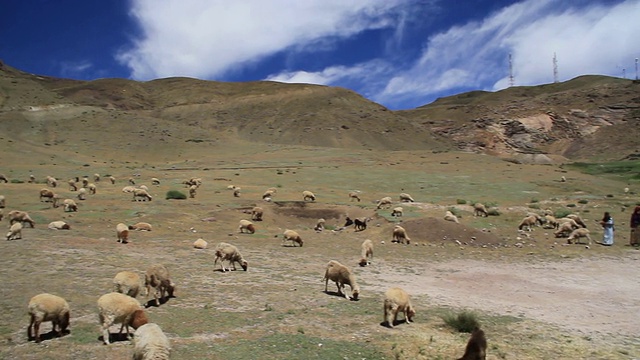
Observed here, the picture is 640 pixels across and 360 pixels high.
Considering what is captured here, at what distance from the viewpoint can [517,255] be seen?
75.4 feet

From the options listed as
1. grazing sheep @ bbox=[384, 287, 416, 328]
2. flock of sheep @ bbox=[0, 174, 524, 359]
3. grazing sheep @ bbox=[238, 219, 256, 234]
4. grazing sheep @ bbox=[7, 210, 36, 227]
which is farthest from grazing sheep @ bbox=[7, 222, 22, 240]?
grazing sheep @ bbox=[384, 287, 416, 328]

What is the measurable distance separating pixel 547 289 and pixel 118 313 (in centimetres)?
1399

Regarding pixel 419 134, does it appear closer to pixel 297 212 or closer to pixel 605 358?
pixel 297 212

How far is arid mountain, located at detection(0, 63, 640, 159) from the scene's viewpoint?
98.4m

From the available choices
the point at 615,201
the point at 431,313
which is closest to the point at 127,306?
the point at 431,313

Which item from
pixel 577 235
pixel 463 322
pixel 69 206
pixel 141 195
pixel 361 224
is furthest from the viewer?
pixel 141 195

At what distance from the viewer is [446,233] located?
25844 mm

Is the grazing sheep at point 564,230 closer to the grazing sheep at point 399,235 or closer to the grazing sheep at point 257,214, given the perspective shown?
the grazing sheep at point 399,235

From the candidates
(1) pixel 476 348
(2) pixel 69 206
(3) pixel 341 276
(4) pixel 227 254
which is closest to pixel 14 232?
(2) pixel 69 206

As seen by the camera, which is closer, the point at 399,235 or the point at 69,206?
the point at 399,235

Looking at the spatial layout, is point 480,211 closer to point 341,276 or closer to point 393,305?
point 341,276

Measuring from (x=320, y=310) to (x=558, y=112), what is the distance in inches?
5578

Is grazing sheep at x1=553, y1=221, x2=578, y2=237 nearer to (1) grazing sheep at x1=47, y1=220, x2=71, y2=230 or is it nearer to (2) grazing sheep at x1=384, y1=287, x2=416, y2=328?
(2) grazing sheep at x1=384, y1=287, x2=416, y2=328

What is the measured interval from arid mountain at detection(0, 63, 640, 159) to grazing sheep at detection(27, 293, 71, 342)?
83.3 m
